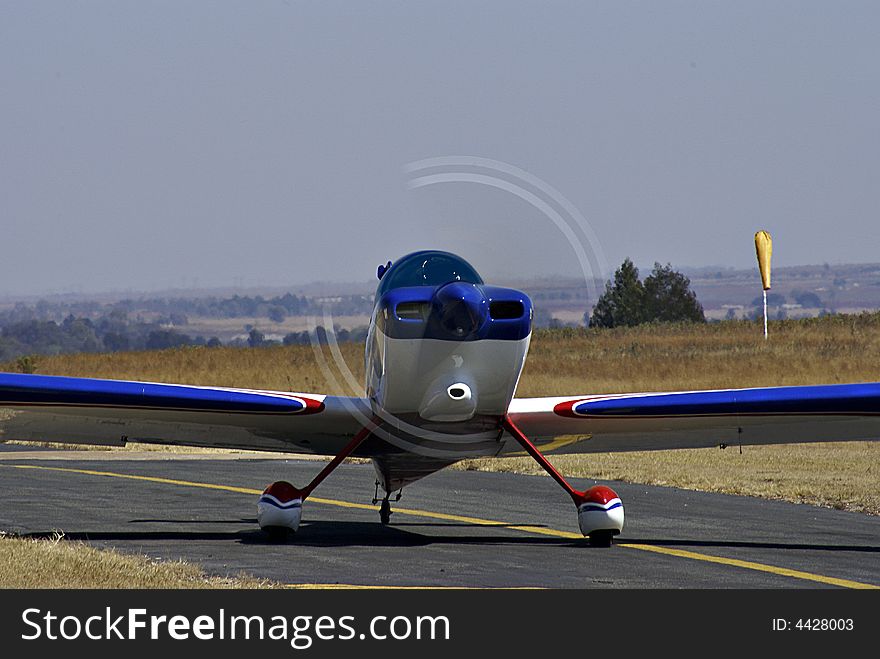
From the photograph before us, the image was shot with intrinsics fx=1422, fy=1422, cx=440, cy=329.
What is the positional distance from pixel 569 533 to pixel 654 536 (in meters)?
0.99

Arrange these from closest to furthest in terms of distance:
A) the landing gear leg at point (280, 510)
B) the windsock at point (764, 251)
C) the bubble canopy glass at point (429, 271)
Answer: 1. the bubble canopy glass at point (429, 271)
2. the landing gear leg at point (280, 510)
3. the windsock at point (764, 251)

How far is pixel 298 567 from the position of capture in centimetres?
1238

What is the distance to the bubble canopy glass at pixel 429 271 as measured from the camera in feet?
43.9

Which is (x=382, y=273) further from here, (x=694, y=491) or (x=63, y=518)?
(x=694, y=491)

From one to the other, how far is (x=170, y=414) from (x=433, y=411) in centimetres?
321

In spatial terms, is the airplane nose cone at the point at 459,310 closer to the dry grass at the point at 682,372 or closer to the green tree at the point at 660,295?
the dry grass at the point at 682,372

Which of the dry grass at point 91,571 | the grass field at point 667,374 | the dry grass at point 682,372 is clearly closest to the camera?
the dry grass at point 91,571

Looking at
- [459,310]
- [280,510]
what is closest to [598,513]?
[459,310]

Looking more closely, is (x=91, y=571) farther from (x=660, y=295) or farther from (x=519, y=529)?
(x=660, y=295)

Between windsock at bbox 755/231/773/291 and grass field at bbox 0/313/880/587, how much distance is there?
110 inches

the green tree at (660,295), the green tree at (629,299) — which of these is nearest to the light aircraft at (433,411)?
the green tree at (629,299)

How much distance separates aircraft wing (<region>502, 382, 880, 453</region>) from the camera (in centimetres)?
1480

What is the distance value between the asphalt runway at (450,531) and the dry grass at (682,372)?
5.81ft
